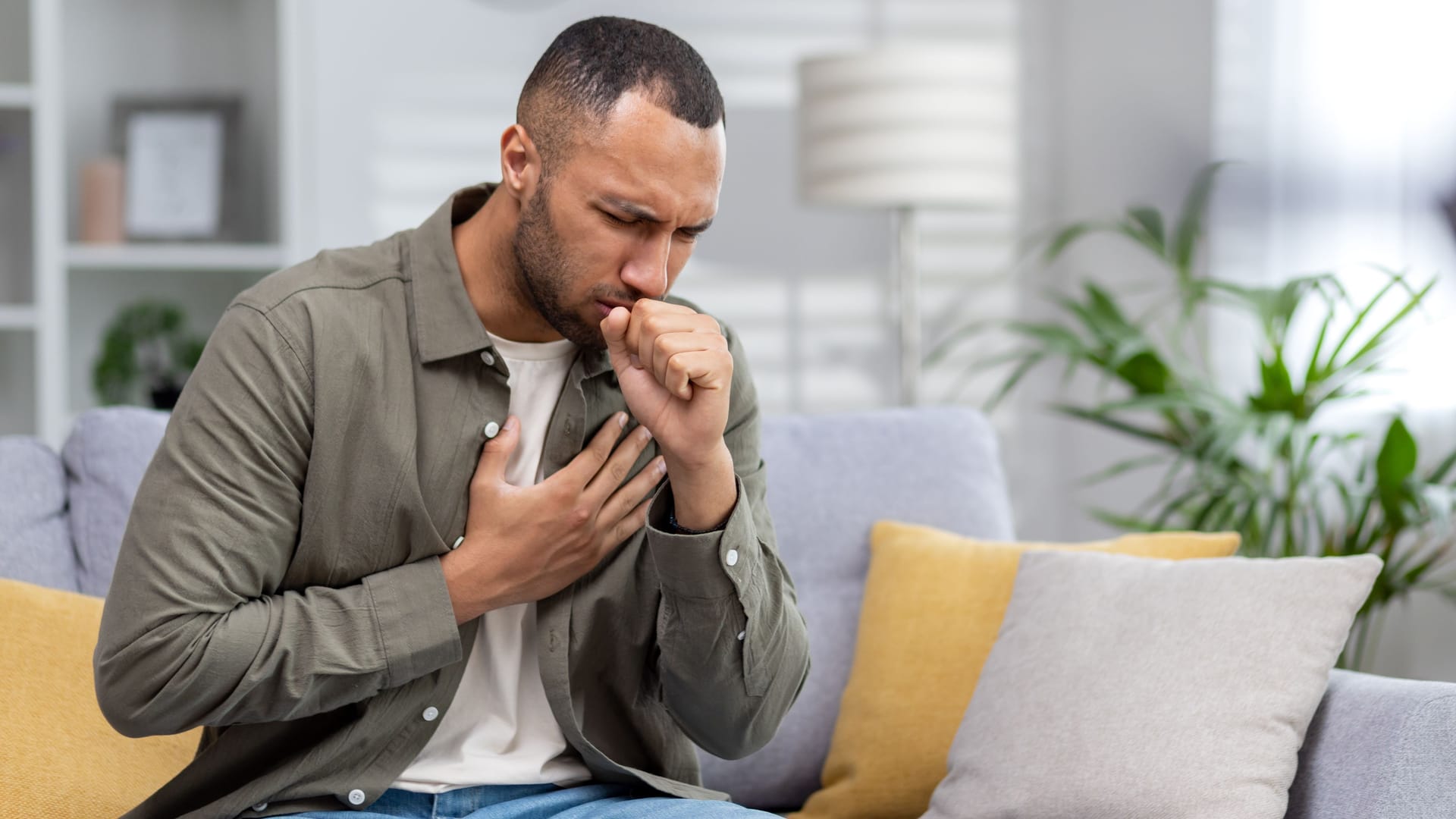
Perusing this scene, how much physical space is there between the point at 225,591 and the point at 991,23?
2.95m

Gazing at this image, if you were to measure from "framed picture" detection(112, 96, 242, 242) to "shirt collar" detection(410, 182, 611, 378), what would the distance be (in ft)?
6.61

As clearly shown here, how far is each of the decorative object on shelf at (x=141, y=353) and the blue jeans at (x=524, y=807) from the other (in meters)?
2.06

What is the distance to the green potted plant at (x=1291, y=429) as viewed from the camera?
90.2 inches

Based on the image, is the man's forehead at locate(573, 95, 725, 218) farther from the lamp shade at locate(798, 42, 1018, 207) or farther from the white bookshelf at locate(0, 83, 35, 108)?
the white bookshelf at locate(0, 83, 35, 108)

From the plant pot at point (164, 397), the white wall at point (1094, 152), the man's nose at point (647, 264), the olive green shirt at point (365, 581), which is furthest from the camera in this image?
the white wall at point (1094, 152)

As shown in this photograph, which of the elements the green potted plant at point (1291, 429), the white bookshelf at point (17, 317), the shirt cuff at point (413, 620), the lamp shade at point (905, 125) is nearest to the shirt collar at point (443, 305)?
the shirt cuff at point (413, 620)

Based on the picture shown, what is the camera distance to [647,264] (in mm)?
1259

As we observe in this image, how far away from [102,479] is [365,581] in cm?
71

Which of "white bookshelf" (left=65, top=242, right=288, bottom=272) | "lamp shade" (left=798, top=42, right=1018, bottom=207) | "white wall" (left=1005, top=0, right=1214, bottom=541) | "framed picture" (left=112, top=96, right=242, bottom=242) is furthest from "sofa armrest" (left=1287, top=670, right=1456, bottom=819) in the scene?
"framed picture" (left=112, top=96, right=242, bottom=242)

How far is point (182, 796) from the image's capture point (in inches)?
49.9

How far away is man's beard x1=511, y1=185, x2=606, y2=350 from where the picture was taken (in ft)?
4.15

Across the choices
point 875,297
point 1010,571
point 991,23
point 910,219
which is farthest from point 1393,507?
point 991,23

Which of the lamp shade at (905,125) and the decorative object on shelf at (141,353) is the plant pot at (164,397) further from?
the lamp shade at (905,125)

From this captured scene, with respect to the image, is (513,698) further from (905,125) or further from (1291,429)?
(905,125)
